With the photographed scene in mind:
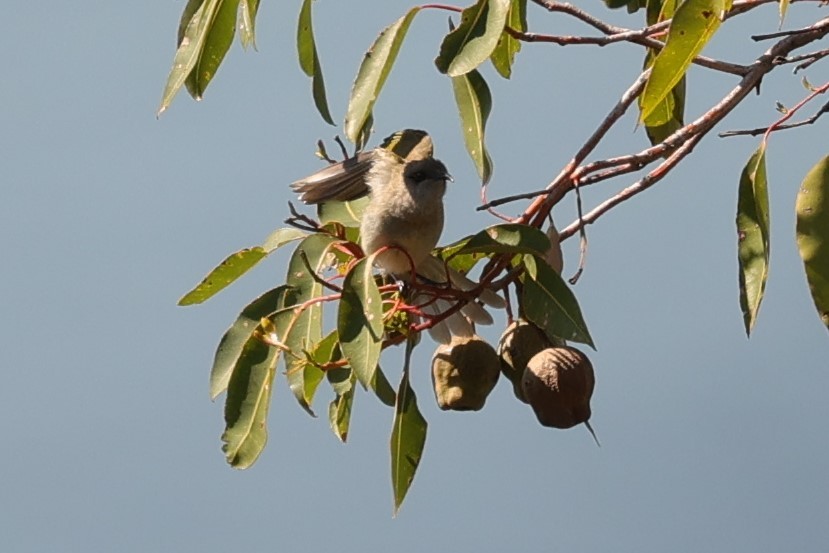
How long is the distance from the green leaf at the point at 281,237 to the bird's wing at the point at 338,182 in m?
0.10

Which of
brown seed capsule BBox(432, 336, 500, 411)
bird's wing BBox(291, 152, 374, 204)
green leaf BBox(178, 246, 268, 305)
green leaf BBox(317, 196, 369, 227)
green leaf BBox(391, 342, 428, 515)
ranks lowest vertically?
green leaf BBox(391, 342, 428, 515)

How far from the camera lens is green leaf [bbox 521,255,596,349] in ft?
9.73

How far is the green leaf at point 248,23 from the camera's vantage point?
335 cm

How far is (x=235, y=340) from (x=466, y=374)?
0.54 m

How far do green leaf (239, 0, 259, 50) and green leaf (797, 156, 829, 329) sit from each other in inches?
50.9

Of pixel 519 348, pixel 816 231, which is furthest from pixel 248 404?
pixel 816 231

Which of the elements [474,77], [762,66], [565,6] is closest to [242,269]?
[474,77]

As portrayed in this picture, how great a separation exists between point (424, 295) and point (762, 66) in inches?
32.7

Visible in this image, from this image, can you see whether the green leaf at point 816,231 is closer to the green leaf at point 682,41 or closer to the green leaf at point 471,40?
the green leaf at point 682,41

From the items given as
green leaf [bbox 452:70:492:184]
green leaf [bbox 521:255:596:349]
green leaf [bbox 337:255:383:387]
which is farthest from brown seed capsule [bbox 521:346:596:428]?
green leaf [bbox 452:70:492:184]

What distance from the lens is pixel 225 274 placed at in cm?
331

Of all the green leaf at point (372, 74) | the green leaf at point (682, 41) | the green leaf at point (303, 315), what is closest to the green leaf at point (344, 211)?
the green leaf at point (303, 315)

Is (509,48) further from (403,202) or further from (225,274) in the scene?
(225,274)

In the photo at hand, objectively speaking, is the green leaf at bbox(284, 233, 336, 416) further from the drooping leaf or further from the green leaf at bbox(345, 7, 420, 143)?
the drooping leaf
